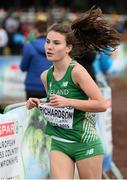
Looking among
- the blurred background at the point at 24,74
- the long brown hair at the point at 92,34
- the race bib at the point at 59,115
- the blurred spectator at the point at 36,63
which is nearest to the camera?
the race bib at the point at 59,115

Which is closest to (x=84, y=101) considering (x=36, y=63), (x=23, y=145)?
(x=23, y=145)

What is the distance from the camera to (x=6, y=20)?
25344 millimetres

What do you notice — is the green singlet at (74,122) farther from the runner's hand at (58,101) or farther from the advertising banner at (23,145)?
the advertising banner at (23,145)

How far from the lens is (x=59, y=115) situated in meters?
5.91

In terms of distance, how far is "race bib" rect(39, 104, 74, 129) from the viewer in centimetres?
585

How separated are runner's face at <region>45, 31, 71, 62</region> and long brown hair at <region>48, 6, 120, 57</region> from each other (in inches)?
9.9

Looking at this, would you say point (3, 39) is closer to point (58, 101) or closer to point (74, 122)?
point (74, 122)

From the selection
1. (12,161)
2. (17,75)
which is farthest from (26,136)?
(17,75)

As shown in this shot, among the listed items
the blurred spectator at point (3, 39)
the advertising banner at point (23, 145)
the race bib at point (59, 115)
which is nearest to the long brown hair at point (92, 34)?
the race bib at point (59, 115)

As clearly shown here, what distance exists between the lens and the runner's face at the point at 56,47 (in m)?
5.89

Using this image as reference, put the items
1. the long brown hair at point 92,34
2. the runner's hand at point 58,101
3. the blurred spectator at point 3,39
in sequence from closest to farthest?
the runner's hand at point 58,101 → the long brown hair at point 92,34 → the blurred spectator at point 3,39

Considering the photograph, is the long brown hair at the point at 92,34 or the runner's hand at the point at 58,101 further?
the long brown hair at the point at 92,34

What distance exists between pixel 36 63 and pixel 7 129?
3.00 meters

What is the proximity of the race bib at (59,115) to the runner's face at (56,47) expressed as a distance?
17.5 inches
